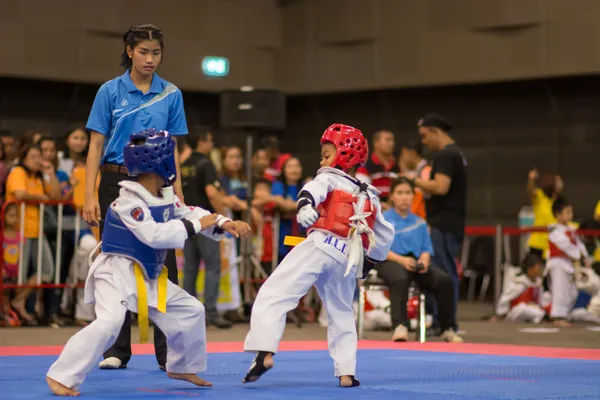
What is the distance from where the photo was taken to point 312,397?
4246 mm

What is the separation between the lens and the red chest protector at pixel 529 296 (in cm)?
1094

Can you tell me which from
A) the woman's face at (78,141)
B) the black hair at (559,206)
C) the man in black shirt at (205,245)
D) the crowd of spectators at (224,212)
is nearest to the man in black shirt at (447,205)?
the crowd of spectators at (224,212)

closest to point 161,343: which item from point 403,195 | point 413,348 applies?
point 413,348

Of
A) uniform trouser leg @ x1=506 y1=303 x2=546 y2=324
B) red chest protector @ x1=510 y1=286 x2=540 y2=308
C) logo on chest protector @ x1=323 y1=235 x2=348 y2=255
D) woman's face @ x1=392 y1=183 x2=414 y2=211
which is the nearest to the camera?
logo on chest protector @ x1=323 y1=235 x2=348 y2=255

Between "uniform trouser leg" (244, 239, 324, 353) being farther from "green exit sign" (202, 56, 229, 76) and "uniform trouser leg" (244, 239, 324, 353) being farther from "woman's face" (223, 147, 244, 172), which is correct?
"green exit sign" (202, 56, 229, 76)

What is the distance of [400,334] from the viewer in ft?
25.8

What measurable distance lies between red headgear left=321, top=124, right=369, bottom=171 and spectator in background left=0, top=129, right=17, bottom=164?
208 inches

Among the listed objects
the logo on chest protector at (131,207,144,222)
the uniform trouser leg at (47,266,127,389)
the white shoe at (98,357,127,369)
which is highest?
the logo on chest protector at (131,207,144,222)

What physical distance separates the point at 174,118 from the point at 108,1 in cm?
948

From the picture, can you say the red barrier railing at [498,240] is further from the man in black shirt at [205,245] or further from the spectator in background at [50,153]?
the spectator in background at [50,153]

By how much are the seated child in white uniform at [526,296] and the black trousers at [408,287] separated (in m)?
2.72

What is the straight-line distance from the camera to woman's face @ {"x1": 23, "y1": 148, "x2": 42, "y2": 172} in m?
9.04

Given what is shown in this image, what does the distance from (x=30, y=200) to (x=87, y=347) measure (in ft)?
16.8

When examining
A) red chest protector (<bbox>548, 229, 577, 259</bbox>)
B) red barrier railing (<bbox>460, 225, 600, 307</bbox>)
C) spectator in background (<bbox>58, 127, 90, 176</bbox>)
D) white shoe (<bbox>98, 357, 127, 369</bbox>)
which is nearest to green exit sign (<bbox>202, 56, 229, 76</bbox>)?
spectator in background (<bbox>58, 127, 90, 176</bbox>)
